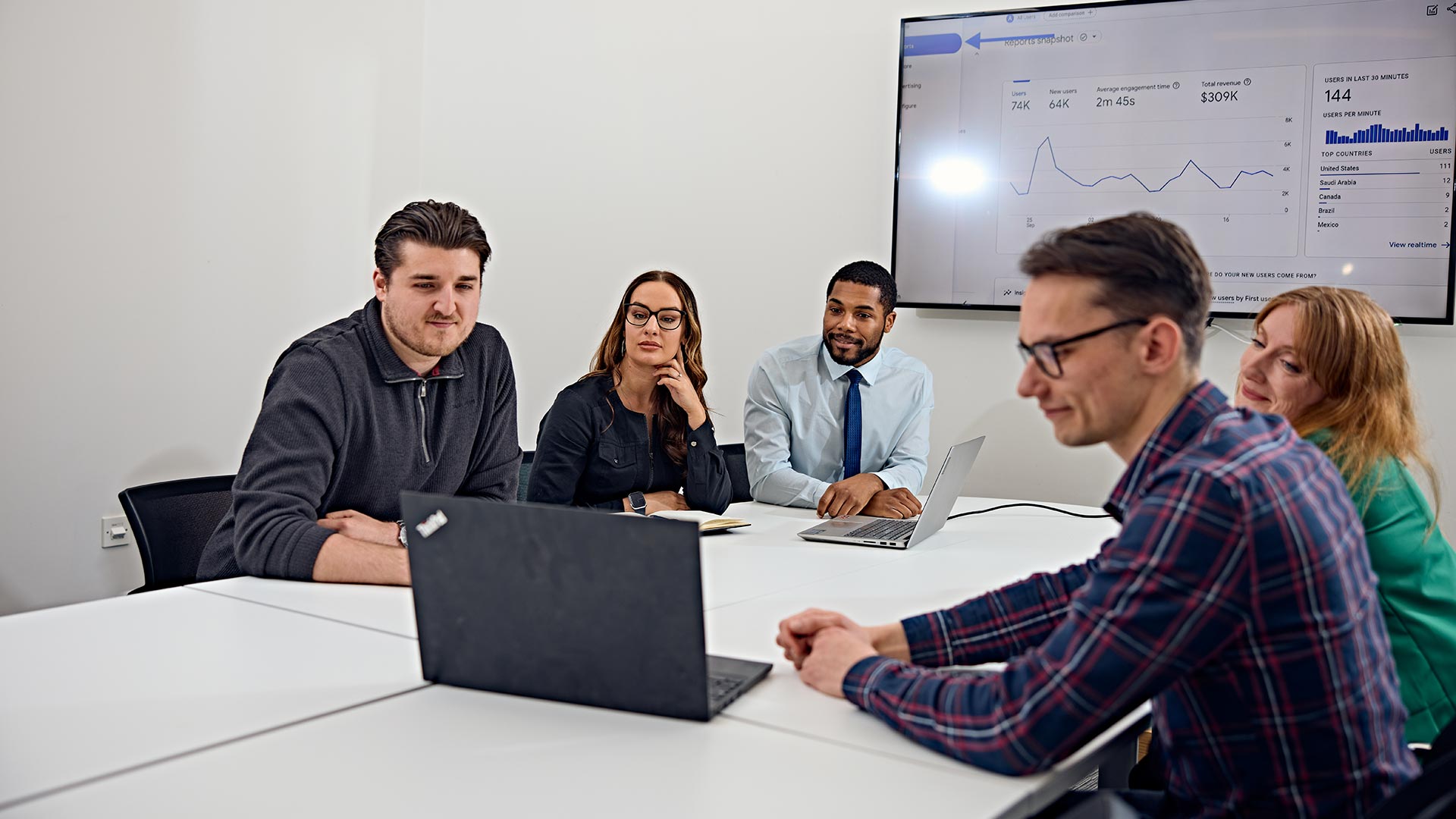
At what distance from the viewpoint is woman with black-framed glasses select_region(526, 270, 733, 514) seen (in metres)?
2.89

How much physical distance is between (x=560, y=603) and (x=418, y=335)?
116 centimetres

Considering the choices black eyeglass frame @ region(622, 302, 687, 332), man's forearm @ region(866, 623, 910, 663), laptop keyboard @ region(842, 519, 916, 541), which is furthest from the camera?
black eyeglass frame @ region(622, 302, 687, 332)

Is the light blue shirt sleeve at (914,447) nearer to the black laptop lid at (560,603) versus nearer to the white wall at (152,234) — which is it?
the black laptop lid at (560,603)

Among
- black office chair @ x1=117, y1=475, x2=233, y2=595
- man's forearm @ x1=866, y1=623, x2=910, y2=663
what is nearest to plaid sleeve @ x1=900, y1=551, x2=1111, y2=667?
man's forearm @ x1=866, y1=623, x2=910, y2=663

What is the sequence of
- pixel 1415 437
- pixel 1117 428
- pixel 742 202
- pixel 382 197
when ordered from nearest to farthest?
pixel 1117 428, pixel 1415 437, pixel 742 202, pixel 382 197

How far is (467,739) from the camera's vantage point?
120 cm

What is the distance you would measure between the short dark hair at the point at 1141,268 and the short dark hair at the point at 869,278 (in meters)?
1.98

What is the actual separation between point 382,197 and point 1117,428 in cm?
381

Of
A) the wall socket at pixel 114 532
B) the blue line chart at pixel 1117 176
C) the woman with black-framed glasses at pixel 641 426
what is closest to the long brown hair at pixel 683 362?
the woman with black-framed glasses at pixel 641 426

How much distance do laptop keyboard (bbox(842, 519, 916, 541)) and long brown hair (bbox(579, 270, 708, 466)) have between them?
611 mm

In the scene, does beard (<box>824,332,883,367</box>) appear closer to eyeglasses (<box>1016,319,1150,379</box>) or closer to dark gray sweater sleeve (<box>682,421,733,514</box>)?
dark gray sweater sleeve (<box>682,421,733,514</box>)

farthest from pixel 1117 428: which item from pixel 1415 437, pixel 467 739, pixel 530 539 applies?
pixel 1415 437

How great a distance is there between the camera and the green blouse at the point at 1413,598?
172 centimetres

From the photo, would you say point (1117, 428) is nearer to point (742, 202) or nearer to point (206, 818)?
point (206, 818)
